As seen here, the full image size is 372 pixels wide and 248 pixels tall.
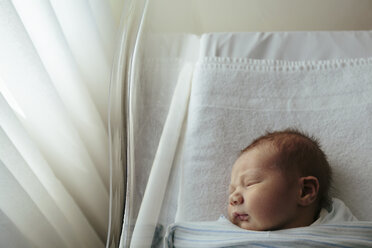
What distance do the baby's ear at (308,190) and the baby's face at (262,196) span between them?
1 centimetres

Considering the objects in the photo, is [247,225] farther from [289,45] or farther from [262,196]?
[289,45]

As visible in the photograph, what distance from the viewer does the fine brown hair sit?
0.74m

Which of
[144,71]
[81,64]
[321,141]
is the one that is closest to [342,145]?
[321,141]

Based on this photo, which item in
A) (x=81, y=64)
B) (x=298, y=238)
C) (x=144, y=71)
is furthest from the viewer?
(x=81, y=64)

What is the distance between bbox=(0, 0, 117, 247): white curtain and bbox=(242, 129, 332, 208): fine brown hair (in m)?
0.39

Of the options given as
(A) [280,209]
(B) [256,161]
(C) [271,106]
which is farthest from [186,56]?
(A) [280,209]

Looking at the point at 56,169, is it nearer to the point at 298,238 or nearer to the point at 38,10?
the point at 38,10

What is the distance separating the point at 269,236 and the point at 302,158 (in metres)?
0.18

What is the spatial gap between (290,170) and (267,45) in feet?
1.57

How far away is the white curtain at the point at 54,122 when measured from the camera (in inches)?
25.9

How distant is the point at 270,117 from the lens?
93cm

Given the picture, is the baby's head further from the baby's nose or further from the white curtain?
the white curtain

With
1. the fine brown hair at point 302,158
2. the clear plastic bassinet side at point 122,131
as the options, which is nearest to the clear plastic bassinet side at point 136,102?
the clear plastic bassinet side at point 122,131

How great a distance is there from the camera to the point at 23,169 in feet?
2.28
